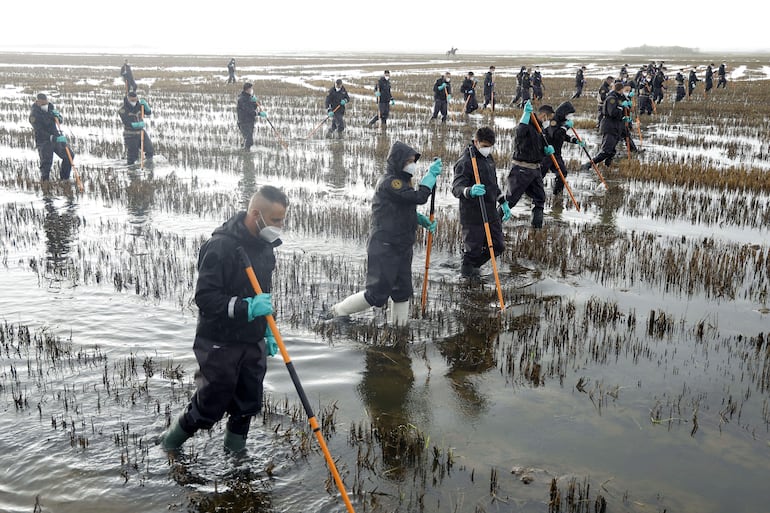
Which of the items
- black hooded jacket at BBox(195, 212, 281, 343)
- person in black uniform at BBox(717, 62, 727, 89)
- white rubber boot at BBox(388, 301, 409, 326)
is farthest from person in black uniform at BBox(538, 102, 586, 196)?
person in black uniform at BBox(717, 62, 727, 89)

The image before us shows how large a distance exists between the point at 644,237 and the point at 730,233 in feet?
5.18

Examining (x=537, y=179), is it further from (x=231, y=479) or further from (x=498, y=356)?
(x=231, y=479)

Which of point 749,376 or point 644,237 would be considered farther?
point 644,237

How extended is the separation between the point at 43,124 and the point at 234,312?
1115 centimetres

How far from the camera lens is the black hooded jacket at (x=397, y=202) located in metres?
6.15

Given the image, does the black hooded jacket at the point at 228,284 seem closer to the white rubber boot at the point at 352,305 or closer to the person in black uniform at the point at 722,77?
the white rubber boot at the point at 352,305

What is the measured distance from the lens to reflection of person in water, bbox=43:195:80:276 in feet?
28.9

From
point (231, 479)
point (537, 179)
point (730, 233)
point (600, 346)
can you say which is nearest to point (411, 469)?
point (231, 479)

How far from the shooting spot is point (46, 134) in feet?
42.9

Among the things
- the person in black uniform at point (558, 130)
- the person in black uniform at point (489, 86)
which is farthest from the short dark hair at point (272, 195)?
the person in black uniform at point (489, 86)

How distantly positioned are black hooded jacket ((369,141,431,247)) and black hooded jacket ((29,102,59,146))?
9461 mm

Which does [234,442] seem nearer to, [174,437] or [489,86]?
[174,437]

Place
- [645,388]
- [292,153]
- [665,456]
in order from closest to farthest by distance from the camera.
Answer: [665,456]
[645,388]
[292,153]

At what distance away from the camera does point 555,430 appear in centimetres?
499
